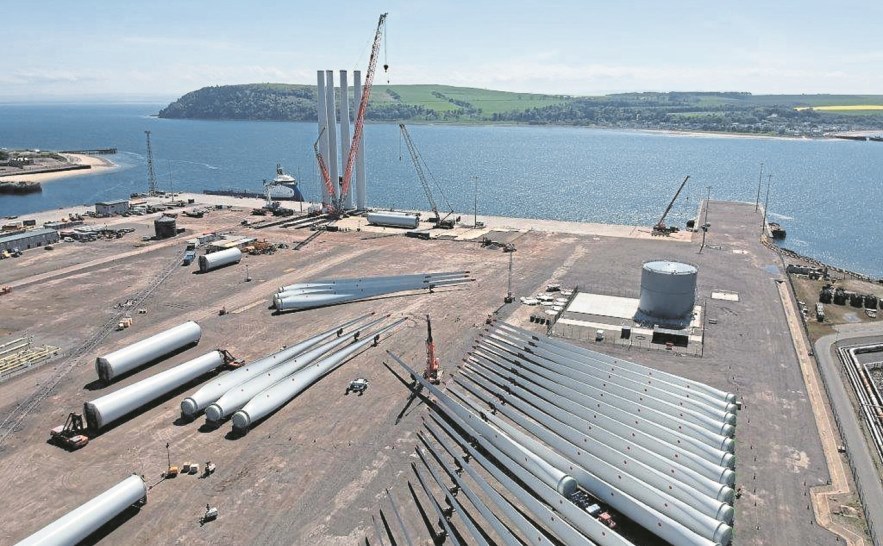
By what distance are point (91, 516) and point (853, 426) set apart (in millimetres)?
58563

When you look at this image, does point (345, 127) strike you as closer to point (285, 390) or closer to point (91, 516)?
point (285, 390)

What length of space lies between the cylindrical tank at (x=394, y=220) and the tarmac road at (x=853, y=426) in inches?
3225

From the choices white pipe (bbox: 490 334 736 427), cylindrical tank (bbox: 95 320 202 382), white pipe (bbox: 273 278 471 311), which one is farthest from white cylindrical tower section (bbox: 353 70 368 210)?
white pipe (bbox: 490 334 736 427)

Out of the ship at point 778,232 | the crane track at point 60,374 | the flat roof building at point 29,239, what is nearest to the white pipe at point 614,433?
the crane track at point 60,374

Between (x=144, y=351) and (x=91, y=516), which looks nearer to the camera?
(x=91, y=516)

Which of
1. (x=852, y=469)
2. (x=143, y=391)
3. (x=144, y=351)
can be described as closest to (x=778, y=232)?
(x=852, y=469)

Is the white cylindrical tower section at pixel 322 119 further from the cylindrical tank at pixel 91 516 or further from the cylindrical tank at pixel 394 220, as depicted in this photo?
the cylindrical tank at pixel 91 516

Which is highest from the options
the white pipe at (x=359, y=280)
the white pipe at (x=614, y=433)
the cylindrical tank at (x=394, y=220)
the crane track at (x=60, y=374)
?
the cylindrical tank at (x=394, y=220)

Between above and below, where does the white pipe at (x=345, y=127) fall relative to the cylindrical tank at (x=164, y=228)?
above

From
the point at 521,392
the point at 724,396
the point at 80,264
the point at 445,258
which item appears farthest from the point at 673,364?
the point at 80,264

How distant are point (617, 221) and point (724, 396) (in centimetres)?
11310

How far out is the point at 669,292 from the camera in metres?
74.9

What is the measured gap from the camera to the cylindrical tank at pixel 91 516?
35.1 m

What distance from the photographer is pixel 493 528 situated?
3638 cm
